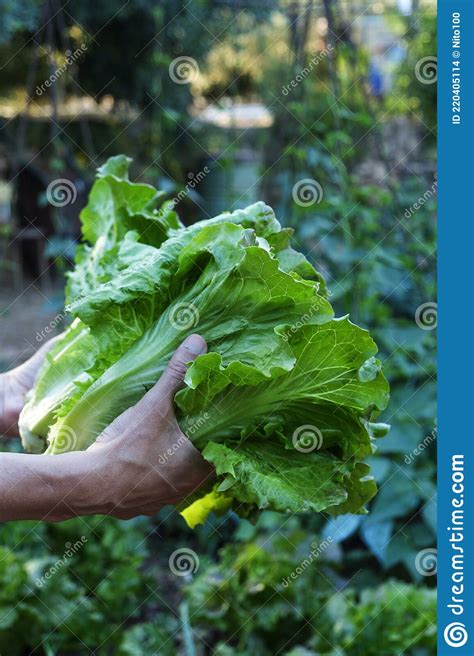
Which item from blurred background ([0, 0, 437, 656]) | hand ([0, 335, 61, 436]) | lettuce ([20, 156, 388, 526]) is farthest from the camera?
blurred background ([0, 0, 437, 656])

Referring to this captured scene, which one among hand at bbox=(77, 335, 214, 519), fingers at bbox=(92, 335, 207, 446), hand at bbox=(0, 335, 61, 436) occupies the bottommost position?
hand at bbox=(0, 335, 61, 436)

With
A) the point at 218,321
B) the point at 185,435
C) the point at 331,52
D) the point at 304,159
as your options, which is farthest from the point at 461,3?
the point at 304,159

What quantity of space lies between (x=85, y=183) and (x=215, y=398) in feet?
10.9

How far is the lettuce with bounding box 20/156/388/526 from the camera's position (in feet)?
6.59

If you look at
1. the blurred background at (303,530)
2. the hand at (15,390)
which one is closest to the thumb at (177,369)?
the hand at (15,390)

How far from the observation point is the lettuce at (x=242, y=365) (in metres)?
2.01

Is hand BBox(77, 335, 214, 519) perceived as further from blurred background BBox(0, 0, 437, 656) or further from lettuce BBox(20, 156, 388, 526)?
blurred background BBox(0, 0, 437, 656)

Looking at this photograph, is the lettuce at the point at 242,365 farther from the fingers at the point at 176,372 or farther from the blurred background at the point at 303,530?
the blurred background at the point at 303,530

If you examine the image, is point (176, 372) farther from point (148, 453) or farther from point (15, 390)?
point (15, 390)

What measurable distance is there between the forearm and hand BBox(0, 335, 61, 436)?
2.28 feet

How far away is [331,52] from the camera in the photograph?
4.29 m

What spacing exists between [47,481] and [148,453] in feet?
0.93

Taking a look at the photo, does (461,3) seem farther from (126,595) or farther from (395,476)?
(126,595)

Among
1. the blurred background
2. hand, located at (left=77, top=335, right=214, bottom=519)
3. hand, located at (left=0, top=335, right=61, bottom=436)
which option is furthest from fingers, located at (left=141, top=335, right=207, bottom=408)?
the blurred background
